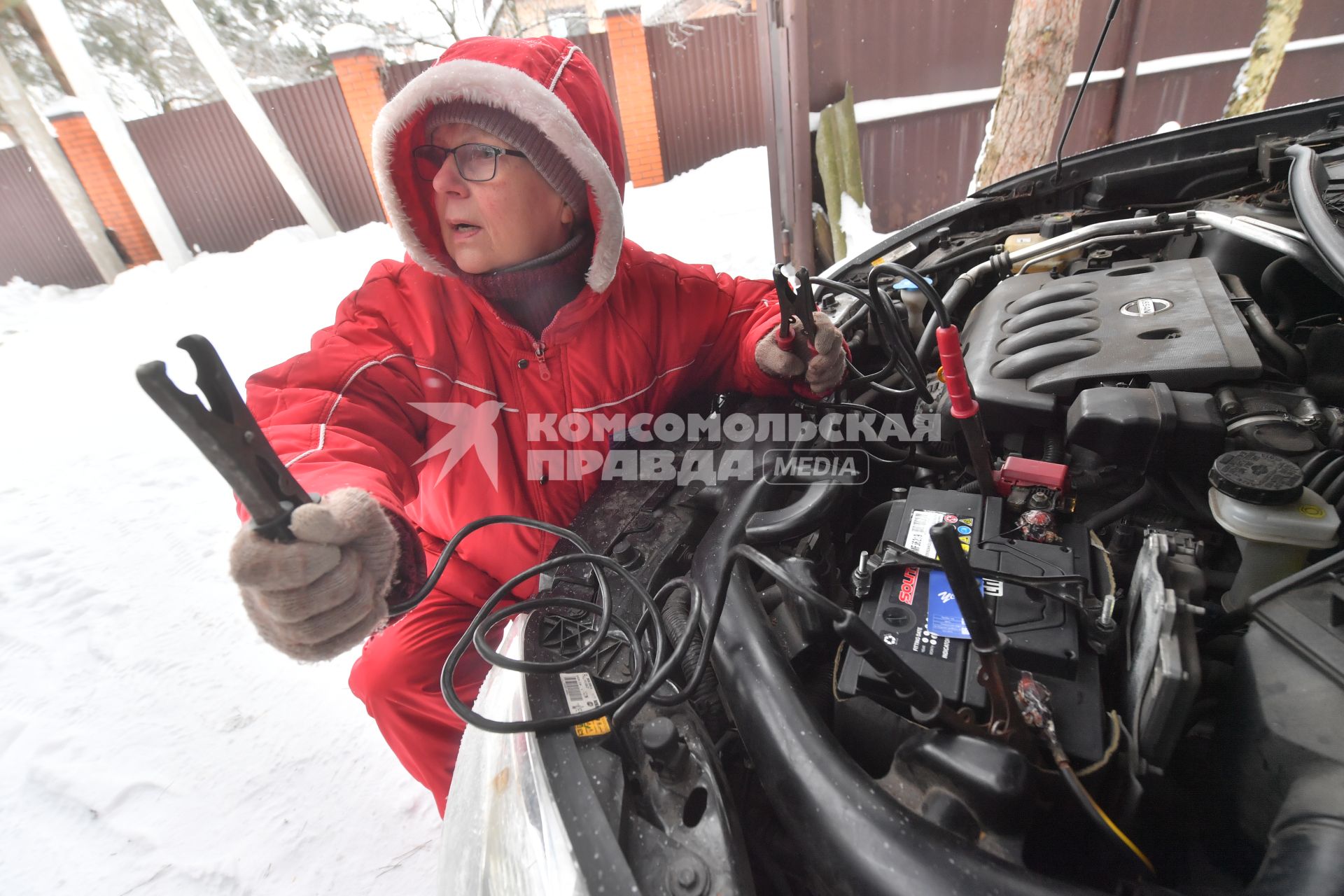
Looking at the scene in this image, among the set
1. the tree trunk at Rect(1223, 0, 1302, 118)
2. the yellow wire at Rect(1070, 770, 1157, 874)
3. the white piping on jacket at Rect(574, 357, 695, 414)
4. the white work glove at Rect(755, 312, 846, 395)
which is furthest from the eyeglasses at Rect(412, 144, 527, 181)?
the tree trunk at Rect(1223, 0, 1302, 118)

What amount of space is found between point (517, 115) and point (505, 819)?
134 centimetres

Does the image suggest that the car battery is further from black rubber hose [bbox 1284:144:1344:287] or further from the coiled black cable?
black rubber hose [bbox 1284:144:1344:287]

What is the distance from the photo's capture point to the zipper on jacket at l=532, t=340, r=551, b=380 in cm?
153

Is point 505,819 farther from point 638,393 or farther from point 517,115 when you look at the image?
point 517,115

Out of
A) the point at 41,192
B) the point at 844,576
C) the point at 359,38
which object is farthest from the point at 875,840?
the point at 41,192

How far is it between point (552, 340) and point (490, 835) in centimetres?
106

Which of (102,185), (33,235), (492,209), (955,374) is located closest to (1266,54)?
(955,374)

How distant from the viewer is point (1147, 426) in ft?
3.28

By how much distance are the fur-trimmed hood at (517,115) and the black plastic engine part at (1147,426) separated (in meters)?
1.04

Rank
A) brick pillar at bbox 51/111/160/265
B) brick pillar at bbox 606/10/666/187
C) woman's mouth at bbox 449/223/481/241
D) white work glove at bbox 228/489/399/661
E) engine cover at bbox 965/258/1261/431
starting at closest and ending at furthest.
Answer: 1. white work glove at bbox 228/489/399/661
2. engine cover at bbox 965/258/1261/431
3. woman's mouth at bbox 449/223/481/241
4. brick pillar at bbox 606/10/666/187
5. brick pillar at bbox 51/111/160/265

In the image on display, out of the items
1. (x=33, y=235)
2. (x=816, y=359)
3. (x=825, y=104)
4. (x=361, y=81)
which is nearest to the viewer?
(x=816, y=359)

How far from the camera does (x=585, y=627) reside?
3.41 ft

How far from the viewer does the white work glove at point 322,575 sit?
0.79m

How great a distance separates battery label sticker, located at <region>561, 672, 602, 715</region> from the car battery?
361mm
